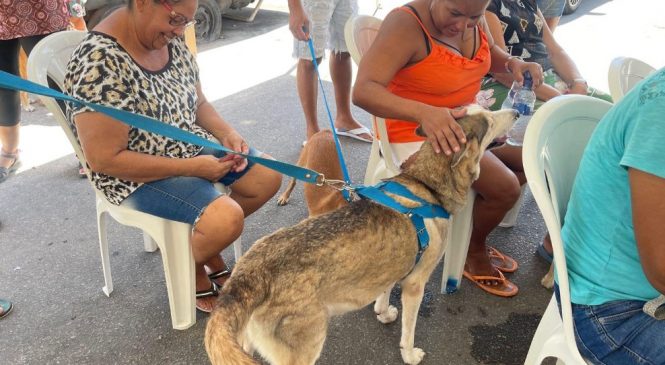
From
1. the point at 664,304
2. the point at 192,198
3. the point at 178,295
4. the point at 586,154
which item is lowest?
the point at 178,295

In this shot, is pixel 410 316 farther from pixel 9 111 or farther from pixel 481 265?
pixel 9 111

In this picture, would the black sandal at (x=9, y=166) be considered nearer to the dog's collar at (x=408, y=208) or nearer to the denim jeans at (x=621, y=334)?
the dog's collar at (x=408, y=208)

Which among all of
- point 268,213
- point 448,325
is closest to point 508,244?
point 448,325

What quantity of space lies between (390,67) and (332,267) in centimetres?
99

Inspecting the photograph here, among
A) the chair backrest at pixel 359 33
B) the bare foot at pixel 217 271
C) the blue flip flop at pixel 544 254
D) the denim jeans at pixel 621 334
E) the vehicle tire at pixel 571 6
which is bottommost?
the bare foot at pixel 217 271

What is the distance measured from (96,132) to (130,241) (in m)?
1.48

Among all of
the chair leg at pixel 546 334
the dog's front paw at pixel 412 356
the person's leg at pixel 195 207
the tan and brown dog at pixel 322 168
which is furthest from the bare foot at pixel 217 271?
the chair leg at pixel 546 334

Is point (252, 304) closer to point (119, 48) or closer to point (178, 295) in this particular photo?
point (178, 295)

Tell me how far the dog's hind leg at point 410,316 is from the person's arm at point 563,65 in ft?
6.00

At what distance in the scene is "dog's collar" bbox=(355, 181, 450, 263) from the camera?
2.01 m

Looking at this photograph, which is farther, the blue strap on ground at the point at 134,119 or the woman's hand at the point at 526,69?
the woman's hand at the point at 526,69

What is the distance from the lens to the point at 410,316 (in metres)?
2.28

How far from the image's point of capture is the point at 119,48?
2.14 meters

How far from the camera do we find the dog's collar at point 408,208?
201cm
